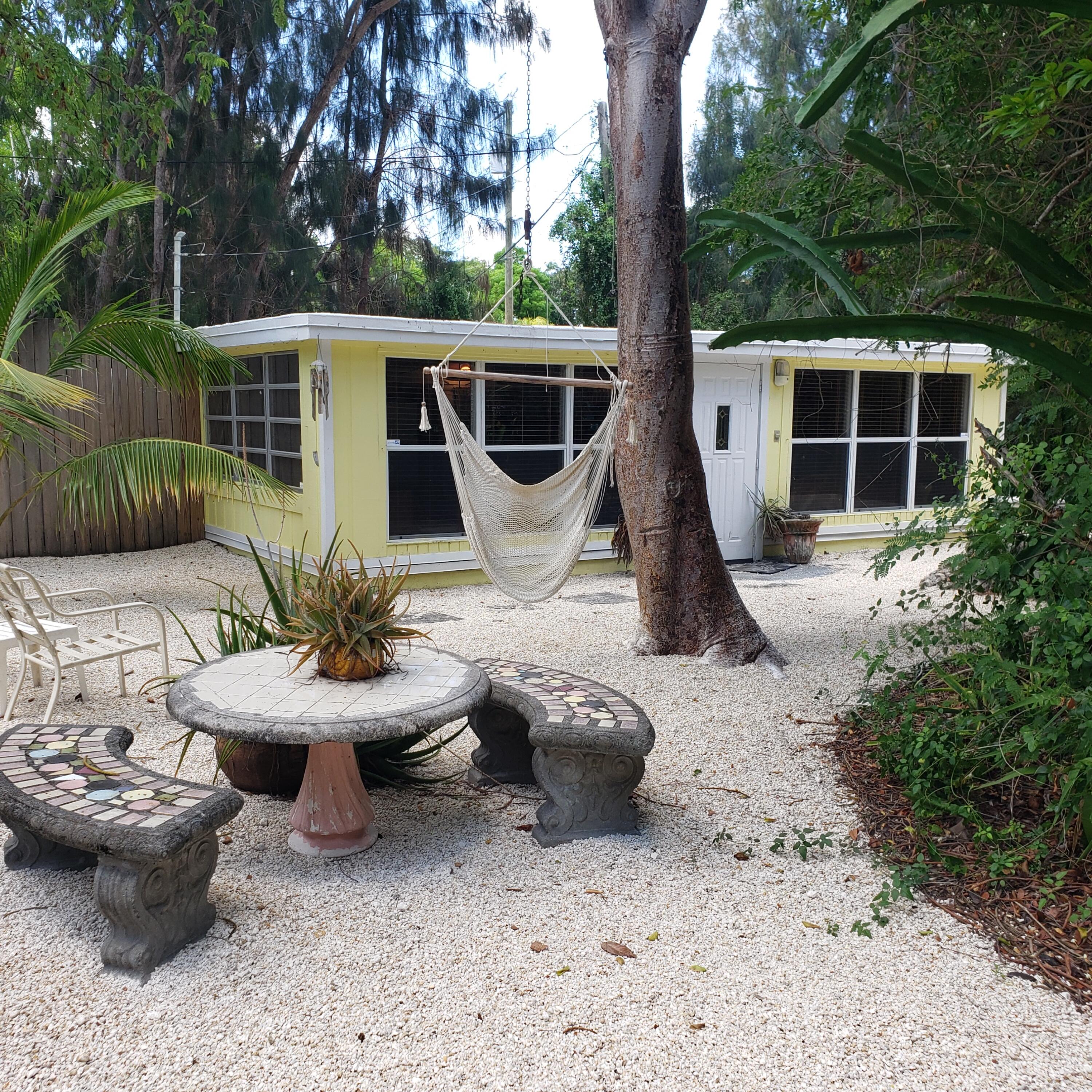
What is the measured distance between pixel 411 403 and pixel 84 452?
3.32m

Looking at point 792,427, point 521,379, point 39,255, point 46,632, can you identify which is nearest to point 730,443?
point 792,427

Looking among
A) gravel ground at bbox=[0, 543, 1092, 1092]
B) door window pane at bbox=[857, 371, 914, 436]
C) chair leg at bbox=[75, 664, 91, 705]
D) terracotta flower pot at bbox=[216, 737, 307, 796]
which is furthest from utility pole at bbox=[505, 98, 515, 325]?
gravel ground at bbox=[0, 543, 1092, 1092]

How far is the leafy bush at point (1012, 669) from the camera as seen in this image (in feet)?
9.21

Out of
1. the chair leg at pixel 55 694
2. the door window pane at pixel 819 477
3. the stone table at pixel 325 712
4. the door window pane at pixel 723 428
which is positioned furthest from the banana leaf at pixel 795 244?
the door window pane at pixel 819 477

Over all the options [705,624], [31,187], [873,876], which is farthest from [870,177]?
[31,187]

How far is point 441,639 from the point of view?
19.0 ft

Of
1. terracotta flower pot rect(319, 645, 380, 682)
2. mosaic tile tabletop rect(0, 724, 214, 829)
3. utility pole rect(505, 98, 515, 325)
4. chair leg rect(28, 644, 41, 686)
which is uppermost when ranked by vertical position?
utility pole rect(505, 98, 515, 325)

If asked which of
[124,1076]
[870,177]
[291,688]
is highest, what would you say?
[870,177]

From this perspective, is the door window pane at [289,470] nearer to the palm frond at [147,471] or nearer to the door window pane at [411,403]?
the door window pane at [411,403]

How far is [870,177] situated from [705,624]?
2.39m

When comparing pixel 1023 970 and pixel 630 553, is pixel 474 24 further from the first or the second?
pixel 1023 970

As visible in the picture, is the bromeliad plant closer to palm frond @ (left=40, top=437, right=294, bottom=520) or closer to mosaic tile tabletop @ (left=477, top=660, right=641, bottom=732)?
mosaic tile tabletop @ (left=477, top=660, right=641, bottom=732)

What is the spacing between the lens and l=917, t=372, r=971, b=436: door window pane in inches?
388

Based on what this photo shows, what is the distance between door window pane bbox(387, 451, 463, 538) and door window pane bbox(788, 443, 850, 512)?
3.51 m
